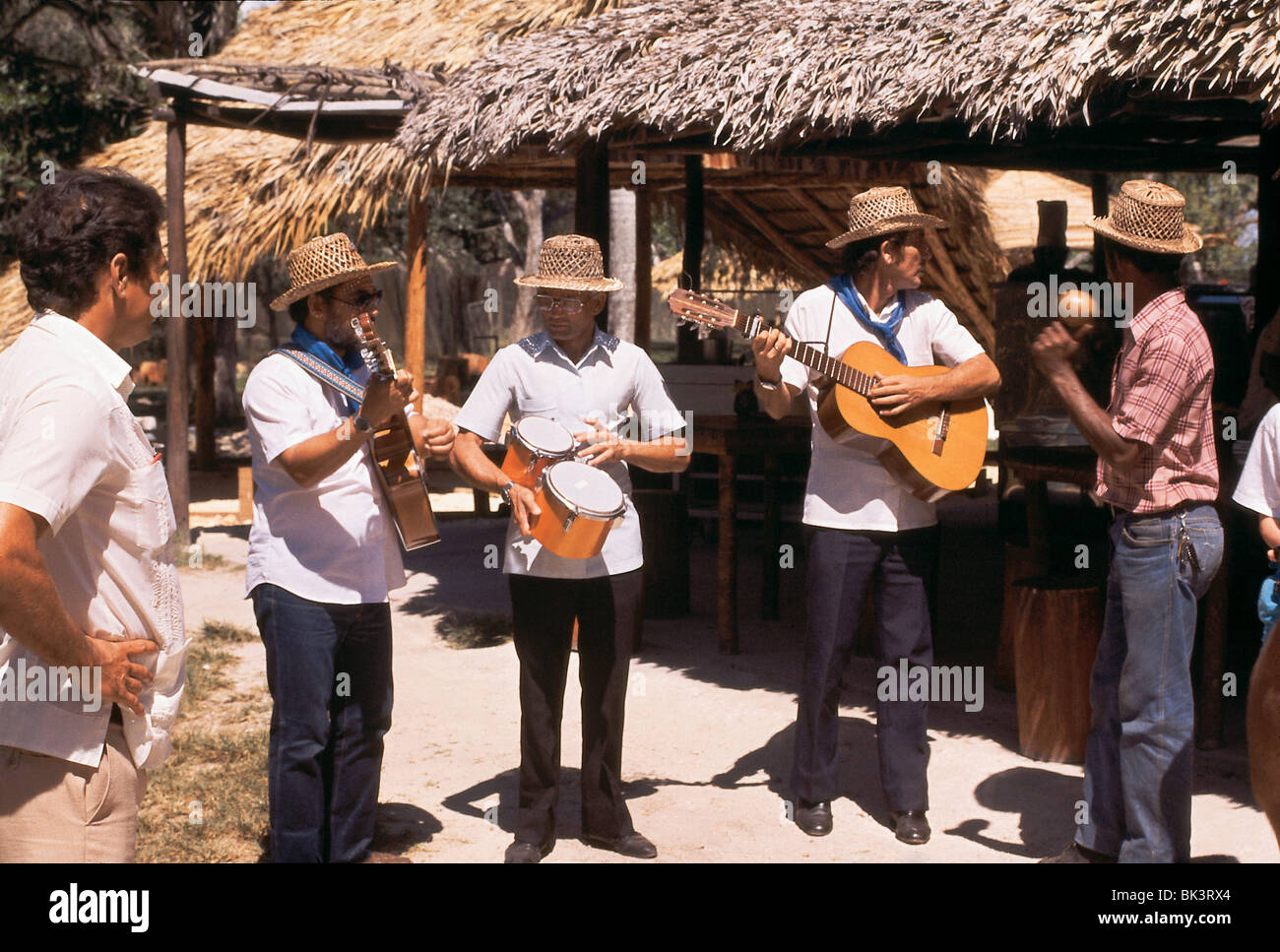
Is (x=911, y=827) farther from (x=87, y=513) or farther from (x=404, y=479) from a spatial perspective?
(x=87, y=513)

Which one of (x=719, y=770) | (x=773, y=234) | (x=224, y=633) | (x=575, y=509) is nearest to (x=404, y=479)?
(x=575, y=509)

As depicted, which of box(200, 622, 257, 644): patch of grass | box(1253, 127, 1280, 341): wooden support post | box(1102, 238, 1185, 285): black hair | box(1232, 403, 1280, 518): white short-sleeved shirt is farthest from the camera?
box(200, 622, 257, 644): patch of grass

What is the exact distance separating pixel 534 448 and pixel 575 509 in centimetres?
26

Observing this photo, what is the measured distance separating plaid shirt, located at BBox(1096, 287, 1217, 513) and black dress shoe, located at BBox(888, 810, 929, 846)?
1.42m

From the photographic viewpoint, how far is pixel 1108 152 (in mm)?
9406

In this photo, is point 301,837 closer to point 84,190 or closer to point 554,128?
point 84,190

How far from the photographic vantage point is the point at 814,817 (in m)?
5.04

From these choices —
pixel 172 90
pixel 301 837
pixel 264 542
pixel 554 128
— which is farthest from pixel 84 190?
pixel 172 90

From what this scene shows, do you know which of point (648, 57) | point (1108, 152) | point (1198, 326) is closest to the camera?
point (1198, 326)

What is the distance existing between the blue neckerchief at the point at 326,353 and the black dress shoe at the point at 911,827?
2.37m

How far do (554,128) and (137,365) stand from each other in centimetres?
2146

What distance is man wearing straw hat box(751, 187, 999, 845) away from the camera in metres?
4.95

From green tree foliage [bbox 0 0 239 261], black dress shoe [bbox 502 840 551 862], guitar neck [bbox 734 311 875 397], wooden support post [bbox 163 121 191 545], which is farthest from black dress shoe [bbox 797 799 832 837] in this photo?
green tree foliage [bbox 0 0 239 261]
